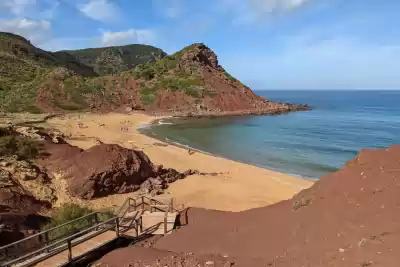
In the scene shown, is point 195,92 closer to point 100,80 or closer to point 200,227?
point 100,80

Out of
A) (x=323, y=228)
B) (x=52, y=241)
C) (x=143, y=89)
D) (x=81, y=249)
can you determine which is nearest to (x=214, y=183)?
(x=81, y=249)

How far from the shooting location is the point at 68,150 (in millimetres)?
23031

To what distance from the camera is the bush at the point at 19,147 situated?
21.7 metres

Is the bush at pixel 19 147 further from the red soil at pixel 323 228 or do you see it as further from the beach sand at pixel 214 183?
the red soil at pixel 323 228

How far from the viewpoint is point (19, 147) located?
73.2 ft

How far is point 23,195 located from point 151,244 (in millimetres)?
7926

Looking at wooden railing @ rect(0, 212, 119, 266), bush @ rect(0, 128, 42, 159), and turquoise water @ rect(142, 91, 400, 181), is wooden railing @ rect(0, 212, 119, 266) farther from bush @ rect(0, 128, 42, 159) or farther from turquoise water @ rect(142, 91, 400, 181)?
turquoise water @ rect(142, 91, 400, 181)

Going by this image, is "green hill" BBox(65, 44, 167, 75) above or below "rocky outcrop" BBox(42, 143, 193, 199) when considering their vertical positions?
above

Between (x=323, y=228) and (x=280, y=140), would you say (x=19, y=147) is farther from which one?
(x=280, y=140)

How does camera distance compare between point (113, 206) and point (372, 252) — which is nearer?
point (372, 252)

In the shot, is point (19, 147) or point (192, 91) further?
point (192, 91)

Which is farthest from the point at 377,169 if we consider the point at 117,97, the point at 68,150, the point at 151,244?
the point at 117,97

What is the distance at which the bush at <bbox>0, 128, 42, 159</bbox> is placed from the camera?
21.7 m

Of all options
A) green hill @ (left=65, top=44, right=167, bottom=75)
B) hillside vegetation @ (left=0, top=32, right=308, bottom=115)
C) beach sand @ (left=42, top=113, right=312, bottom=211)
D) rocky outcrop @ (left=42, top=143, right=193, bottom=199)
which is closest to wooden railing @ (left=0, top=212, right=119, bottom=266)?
beach sand @ (left=42, top=113, right=312, bottom=211)
